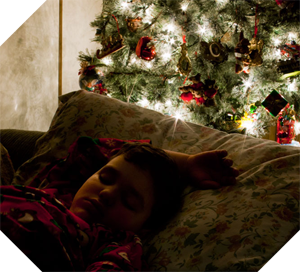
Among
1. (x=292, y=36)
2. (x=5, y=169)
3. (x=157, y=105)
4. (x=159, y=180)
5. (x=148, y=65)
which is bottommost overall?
(x=5, y=169)

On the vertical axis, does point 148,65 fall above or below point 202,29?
below

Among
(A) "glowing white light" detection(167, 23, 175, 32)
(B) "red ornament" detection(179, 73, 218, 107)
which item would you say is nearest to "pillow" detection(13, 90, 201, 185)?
(B) "red ornament" detection(179, 73, 218, 107)

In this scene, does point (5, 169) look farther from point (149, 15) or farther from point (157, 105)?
point (149, 15)

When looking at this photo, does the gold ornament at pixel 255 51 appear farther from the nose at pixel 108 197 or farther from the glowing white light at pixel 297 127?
the nose at pixel 108 197

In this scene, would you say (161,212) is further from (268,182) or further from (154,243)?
(268,182)

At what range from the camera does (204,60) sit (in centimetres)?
177

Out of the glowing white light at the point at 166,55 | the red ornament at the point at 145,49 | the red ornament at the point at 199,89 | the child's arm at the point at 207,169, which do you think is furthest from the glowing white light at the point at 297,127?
the child's arm at the point at 207,169

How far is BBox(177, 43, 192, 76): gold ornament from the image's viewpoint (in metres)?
1.66

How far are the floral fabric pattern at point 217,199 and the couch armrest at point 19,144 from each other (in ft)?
0.97

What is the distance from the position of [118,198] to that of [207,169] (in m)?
0.28

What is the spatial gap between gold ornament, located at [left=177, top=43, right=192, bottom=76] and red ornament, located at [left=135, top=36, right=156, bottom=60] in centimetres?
18

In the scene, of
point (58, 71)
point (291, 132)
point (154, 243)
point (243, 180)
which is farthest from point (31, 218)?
point (58, 71)

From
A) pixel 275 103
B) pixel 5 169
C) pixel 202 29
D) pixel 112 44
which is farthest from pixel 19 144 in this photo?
pixel 275 103

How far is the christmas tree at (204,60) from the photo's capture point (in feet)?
5.23
